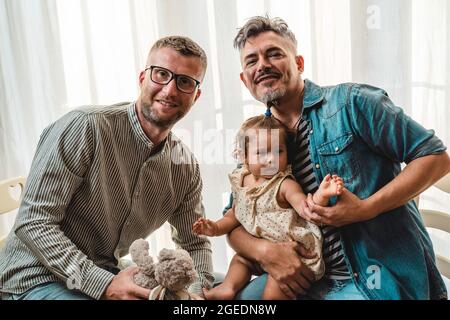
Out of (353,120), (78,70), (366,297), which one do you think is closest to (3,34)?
(78,70)

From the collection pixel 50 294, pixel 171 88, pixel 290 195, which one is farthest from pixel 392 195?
pixel 50 294

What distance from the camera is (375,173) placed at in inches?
33.5

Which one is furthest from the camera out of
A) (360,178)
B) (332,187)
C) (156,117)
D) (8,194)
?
(8,194)

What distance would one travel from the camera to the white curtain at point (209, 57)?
38.5 inches

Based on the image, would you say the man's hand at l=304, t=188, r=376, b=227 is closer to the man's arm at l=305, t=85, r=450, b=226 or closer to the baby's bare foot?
the man's arm at l=305, t=85, r=450, b=226

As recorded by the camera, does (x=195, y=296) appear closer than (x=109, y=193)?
Yes

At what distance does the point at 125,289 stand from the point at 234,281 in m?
0.23

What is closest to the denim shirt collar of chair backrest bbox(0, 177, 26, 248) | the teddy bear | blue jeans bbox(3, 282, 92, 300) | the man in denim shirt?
the man in denim shirt

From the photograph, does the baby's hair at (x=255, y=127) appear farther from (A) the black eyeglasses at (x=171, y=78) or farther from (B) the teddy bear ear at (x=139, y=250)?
(B) the teddy bear ear at (x=139, y=250)

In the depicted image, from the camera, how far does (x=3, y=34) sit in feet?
3.83

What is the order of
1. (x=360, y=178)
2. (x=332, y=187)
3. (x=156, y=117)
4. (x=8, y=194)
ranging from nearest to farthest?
1. (x=332, y=187)
2. (x=360, y=178)
3. (x=156, y=117)
4. (x=8, y=194)

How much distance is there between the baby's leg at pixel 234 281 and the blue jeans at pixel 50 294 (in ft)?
0.91

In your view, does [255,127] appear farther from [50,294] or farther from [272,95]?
[50,294]

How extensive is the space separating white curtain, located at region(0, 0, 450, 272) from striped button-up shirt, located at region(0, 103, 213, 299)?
3.3 inches
